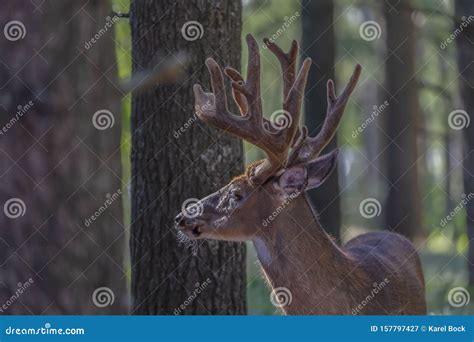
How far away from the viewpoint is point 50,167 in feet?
25.5

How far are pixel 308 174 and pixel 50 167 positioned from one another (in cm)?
172

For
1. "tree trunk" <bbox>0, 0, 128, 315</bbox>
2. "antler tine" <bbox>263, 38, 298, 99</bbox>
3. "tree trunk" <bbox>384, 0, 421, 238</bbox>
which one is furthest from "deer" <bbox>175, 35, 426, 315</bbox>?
"tree trunk" <bbox>384, 0, 421, 238</bbox>

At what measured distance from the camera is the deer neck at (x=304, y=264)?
758 centimetres

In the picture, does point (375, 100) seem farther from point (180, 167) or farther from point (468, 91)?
point (180, 167)

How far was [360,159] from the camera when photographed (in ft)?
87.4

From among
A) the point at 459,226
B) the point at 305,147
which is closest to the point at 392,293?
the point at 305,147

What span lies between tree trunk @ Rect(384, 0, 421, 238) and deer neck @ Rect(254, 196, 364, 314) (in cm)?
823

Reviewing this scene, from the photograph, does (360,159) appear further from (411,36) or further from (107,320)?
(107,320)

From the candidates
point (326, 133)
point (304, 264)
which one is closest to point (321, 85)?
point (326, 133)

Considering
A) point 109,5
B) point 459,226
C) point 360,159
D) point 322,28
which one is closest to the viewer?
point 109,5

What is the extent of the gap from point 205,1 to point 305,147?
137 centimetres

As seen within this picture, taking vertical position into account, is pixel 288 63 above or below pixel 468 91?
below

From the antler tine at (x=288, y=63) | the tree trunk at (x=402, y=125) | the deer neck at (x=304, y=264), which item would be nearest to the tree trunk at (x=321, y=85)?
the tree trunk at (x=402, y=125)

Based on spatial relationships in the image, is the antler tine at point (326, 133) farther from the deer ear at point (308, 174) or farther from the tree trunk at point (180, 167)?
the tree trunk at point (180, 167)
